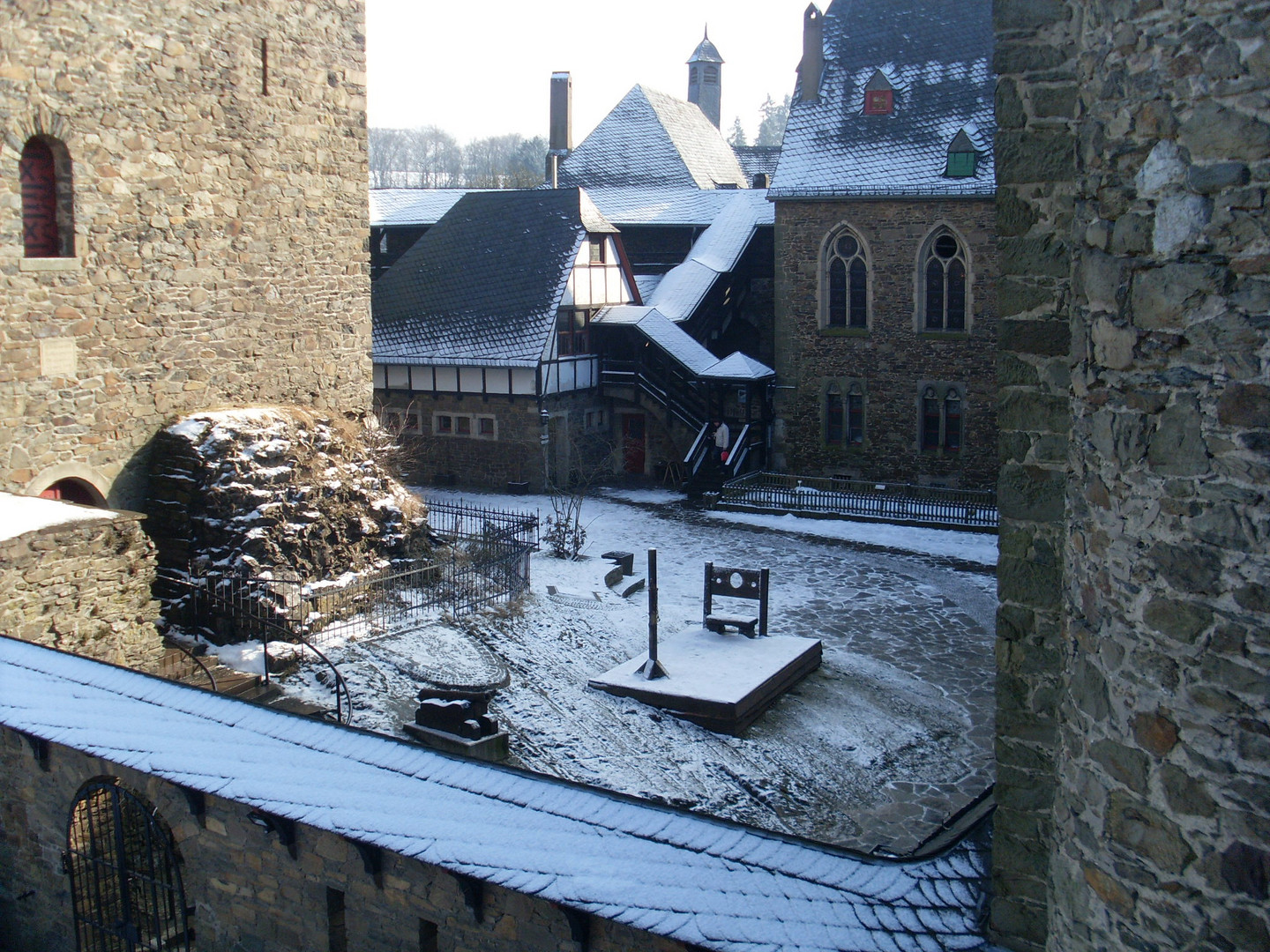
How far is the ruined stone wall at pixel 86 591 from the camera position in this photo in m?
12.1

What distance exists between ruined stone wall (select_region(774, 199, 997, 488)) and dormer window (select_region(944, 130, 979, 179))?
0.66 meters

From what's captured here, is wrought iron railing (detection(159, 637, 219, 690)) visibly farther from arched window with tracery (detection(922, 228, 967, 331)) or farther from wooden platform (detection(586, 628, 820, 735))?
arched window with tracery (detection(922, 228, 967, 331))

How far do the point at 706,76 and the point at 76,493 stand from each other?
154 ft

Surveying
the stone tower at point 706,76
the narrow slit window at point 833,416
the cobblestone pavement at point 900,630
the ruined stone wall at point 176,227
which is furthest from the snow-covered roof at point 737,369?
the stone tower at point 706,76

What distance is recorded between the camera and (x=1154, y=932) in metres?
3.91

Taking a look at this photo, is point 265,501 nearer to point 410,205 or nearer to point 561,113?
point 410,205

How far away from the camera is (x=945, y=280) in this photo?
28109 mm

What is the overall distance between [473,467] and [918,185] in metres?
11.9

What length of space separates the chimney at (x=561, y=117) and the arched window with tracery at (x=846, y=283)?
43.1ft

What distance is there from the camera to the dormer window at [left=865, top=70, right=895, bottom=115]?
29375mm

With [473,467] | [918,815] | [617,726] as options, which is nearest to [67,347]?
[617,726]

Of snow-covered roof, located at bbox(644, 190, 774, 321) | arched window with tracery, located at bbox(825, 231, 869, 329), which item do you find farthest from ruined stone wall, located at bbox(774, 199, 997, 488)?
snow-covered roof, located at bbox(644, 190, 774, 321)

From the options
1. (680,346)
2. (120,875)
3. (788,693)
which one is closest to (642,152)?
(680,346)

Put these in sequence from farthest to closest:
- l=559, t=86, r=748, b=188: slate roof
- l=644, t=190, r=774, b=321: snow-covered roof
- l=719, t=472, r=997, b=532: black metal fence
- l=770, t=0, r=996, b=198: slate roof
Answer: l=559, t=86, r=748, b=188: slate roof → l=644, t=190, r=774, b=321: snow-covered roof → l=770, t=0, r=996, b=198: slate roof → l=719, t=472, r=997, b=532: black metal fence
